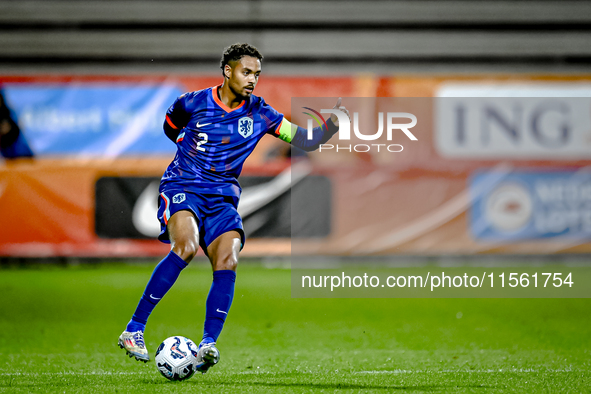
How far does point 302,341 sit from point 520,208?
18.3 feet

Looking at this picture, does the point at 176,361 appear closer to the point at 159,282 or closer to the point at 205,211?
the point at 159,282

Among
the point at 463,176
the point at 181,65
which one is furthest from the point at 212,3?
the point at 463,176

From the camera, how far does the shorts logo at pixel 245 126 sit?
13.3ft

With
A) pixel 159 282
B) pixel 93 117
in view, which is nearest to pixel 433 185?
pixel 93 117

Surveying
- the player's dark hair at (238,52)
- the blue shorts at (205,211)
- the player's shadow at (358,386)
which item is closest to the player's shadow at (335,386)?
the player's shadow at (358,386)

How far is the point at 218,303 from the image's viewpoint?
3709 millimetres

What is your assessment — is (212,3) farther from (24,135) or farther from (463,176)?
(463,176)

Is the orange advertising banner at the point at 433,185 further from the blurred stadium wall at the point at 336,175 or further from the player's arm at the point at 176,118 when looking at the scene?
the player's arm at the point at 176,118

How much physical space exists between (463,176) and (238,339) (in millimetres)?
5423

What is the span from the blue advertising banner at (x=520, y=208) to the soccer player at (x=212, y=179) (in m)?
6.07

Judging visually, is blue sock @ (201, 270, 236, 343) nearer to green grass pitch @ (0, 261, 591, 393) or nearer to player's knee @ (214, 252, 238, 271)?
player's knee @ (214, 252, 238, 271)

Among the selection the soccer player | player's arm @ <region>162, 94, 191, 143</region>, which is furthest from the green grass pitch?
player's arm @ <region>162, 94, 191, 143</region>

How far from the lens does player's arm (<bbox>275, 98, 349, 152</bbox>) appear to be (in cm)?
423

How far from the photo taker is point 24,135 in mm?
9664
